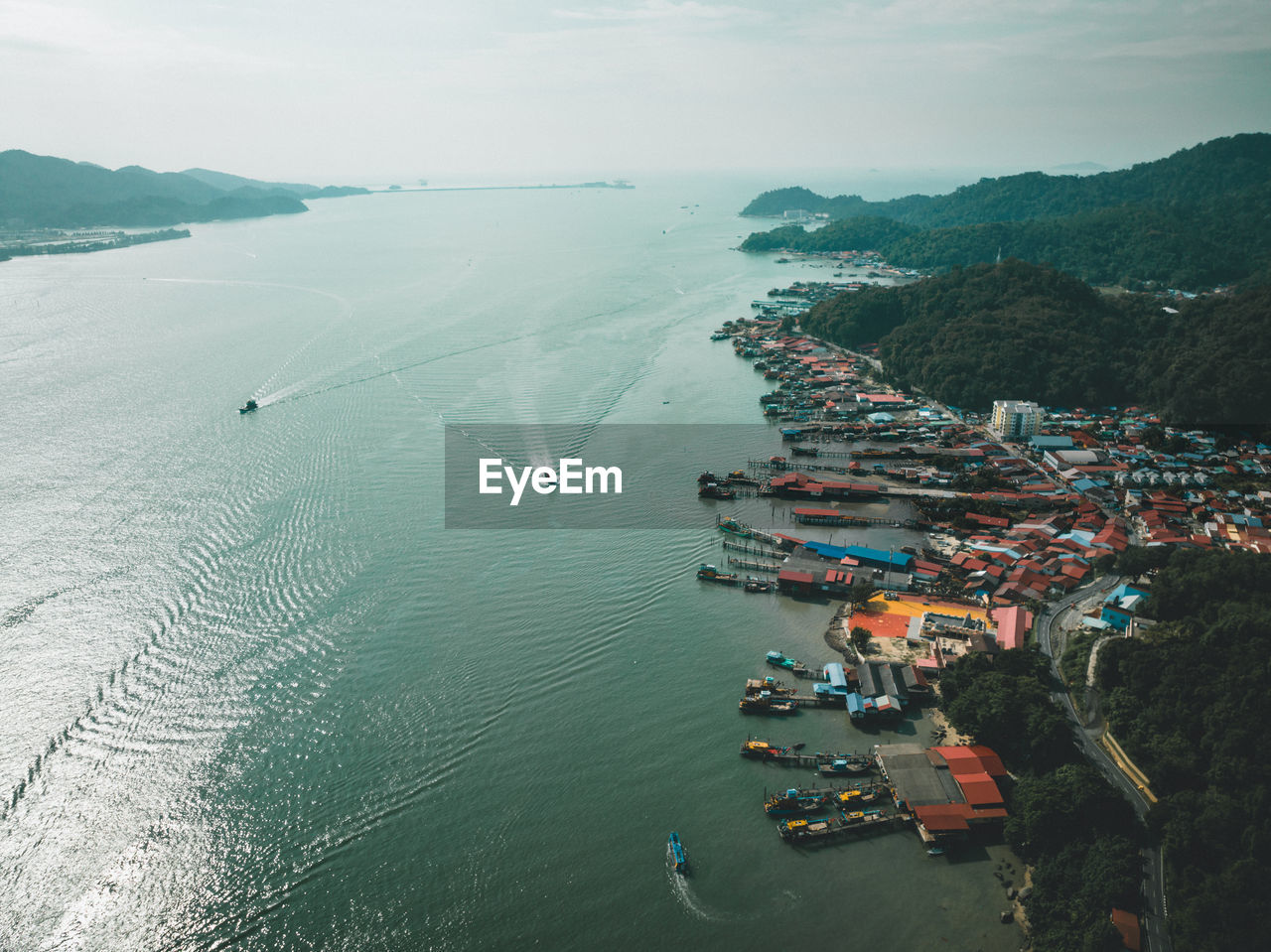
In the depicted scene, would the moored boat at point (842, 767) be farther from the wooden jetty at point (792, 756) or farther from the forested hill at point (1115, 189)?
the forested hill at point (1115, 189)

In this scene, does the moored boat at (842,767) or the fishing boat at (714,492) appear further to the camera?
the fishing boat at (714,492)

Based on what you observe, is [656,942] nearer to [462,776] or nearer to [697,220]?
[462,776]

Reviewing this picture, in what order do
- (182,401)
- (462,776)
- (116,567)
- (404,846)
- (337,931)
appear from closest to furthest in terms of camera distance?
(337,931) < (404,846) < (462,776) < (116,567) < (182,401)

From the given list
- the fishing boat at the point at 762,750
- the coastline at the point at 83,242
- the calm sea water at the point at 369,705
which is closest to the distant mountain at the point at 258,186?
the coastline at the point at 83,242

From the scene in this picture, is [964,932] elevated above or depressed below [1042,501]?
below

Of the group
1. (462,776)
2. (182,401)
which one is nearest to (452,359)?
(182,401)

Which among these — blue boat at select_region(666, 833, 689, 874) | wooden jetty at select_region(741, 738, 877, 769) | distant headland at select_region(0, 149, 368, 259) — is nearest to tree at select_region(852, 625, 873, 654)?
wooden jetty at select_region(741, 738, 877, 769)
